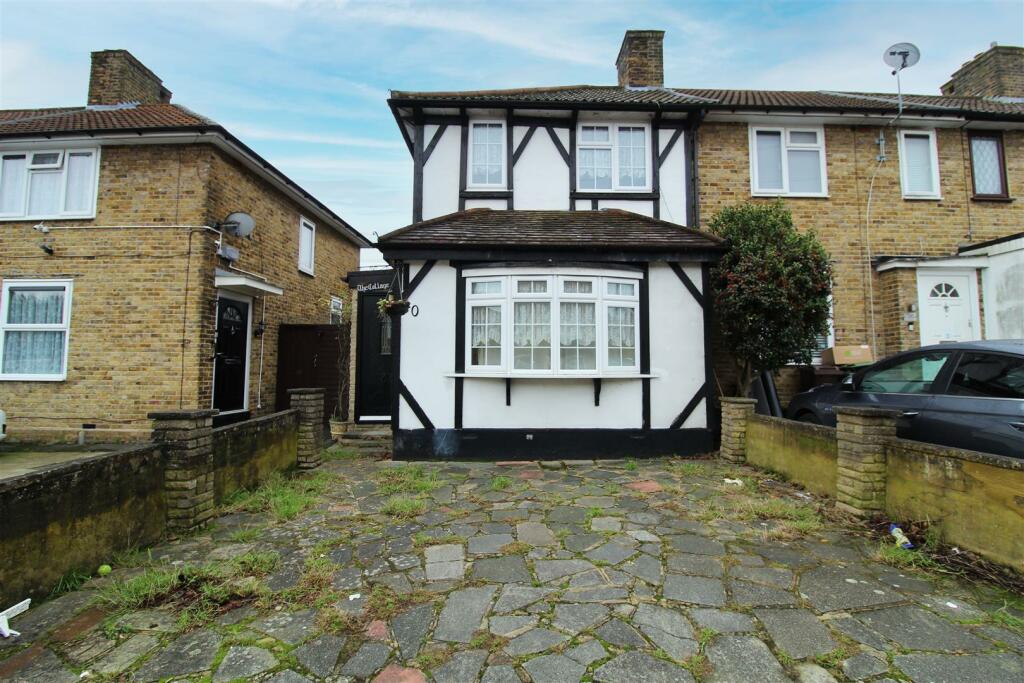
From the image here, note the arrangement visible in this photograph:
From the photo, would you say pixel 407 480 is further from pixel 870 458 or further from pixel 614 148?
pixel 614 148

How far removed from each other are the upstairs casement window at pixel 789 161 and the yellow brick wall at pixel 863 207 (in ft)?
0.51

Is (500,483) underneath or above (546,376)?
underneath

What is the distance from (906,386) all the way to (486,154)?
6.75 meters

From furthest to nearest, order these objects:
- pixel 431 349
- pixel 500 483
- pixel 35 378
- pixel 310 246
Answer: pixel 310 246
pixel 35 378
pixel 431 349
pixel 500 483

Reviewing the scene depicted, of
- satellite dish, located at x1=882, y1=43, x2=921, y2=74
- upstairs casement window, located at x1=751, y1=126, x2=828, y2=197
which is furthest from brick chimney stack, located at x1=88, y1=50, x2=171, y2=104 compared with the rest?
satellite dish, located at x1=882, y1=43, x2=921, y2=74

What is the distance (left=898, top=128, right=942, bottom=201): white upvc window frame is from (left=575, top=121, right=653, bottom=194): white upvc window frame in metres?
5.10

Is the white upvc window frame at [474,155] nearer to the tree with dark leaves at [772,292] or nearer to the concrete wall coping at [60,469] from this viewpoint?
the tree with dark leaves at [772,292]

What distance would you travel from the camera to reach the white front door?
8078 millimetres

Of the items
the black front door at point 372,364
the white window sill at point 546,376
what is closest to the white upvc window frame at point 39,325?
the black front door at point 372,364

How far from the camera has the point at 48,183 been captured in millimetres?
8133

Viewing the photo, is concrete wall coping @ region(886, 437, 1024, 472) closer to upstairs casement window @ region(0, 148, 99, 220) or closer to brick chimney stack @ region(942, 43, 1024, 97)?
upstairs casement window @ region(0, 148, 99, 220)

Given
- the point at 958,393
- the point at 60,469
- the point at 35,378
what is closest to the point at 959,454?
the point at 958,393

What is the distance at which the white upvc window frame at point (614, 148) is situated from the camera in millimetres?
7992

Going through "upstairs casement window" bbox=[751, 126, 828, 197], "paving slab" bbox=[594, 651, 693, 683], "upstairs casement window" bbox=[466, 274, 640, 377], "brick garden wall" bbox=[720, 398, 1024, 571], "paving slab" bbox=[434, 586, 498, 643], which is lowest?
"paving slab" bbox=[434, 586, 498, 643]
